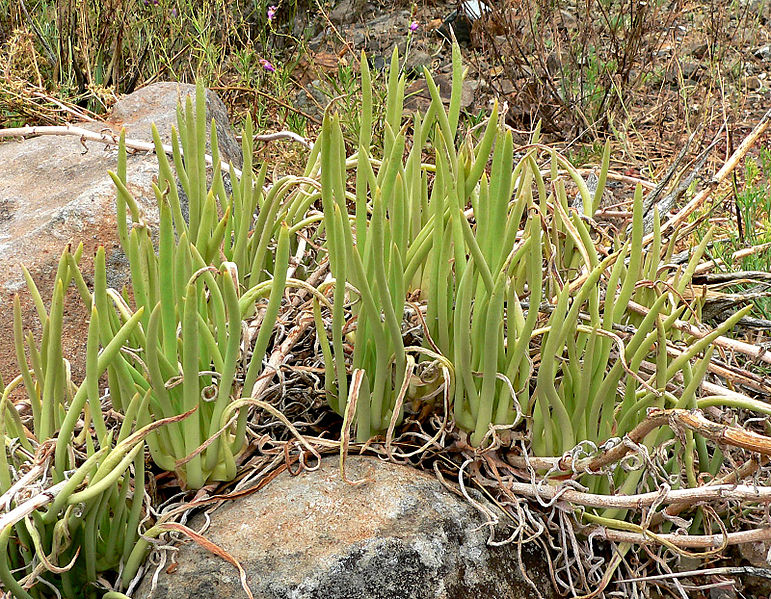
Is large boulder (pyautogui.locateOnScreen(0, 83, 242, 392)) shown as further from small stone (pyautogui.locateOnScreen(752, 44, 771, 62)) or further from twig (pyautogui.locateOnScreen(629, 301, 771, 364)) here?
small stone (pyautogui.locateOnScreen(752, 44, 771, 62))

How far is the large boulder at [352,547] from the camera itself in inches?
39.0

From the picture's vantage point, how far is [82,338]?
59.9 inches

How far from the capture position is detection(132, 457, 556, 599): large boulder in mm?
991

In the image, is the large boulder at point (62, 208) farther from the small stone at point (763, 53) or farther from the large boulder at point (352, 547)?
the small stone at point (763, 53)

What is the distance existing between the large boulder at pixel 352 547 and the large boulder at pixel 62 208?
56 centimetres

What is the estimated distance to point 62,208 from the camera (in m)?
1.69

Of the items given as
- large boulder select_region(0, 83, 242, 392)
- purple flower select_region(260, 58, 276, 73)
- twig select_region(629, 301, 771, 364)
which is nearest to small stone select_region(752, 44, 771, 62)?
purple flower select_region(260, 58, 276, 73)

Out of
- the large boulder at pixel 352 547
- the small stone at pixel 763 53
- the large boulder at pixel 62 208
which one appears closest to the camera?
the large boulder at pixel 352 547

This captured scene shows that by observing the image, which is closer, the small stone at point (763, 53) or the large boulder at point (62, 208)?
the large boulder at point (62, 208)

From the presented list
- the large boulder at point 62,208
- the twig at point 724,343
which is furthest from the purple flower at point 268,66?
the twig at point 724,343

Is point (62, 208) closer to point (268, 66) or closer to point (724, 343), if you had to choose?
point (724, 343)

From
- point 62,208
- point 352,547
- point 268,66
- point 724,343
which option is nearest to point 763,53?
point 268,66

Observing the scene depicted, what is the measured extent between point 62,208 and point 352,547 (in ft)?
3.44

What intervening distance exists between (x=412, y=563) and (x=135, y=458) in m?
0.36
